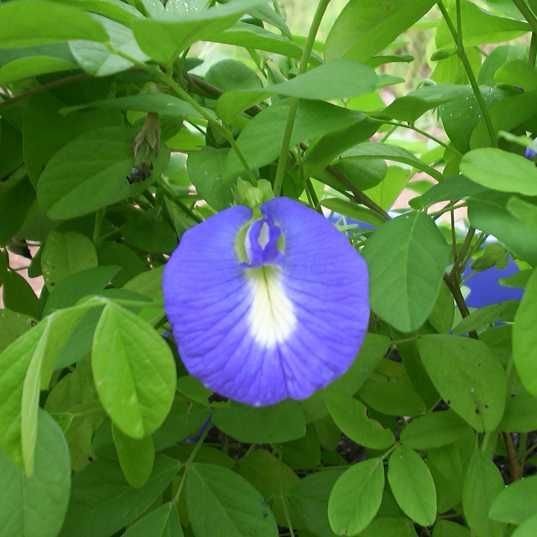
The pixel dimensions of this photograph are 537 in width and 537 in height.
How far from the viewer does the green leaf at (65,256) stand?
0.57 meters

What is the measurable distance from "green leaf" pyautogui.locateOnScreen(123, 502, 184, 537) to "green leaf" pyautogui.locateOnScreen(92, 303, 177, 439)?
17 centimetres

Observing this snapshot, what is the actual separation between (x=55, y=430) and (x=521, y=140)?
26 cm

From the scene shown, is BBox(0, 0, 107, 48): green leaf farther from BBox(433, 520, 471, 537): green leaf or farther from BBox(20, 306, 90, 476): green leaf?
BBox(433, 520, 471, 537): green leaf

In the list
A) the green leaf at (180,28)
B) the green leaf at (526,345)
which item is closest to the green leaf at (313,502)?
the green leaf at (526,345)

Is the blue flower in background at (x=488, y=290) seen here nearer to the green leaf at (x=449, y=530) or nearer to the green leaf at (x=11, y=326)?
the green leaf at (x=449, y=530)

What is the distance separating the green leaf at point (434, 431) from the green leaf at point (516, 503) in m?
0.08

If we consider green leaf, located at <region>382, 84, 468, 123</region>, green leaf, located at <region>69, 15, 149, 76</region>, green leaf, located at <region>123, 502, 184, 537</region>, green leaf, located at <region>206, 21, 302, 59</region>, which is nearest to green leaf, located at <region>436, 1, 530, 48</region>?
green leaf, located at <region>382, 84, 468, 123</region>

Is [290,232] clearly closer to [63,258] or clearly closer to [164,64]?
[164,64]

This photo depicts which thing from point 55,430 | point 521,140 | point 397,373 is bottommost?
point 397,373

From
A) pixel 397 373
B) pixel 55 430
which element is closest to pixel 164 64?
pixel 55 430

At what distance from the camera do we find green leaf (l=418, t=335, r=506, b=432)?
473 mm

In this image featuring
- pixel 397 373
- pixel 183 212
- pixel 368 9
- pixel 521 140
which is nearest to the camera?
pixel 521 140

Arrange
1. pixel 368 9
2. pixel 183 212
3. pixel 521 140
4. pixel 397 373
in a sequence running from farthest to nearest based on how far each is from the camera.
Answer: pixel 183 212, pixel 397 373, pixel 368 9, pixel 521 140

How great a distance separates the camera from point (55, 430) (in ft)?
1.31
